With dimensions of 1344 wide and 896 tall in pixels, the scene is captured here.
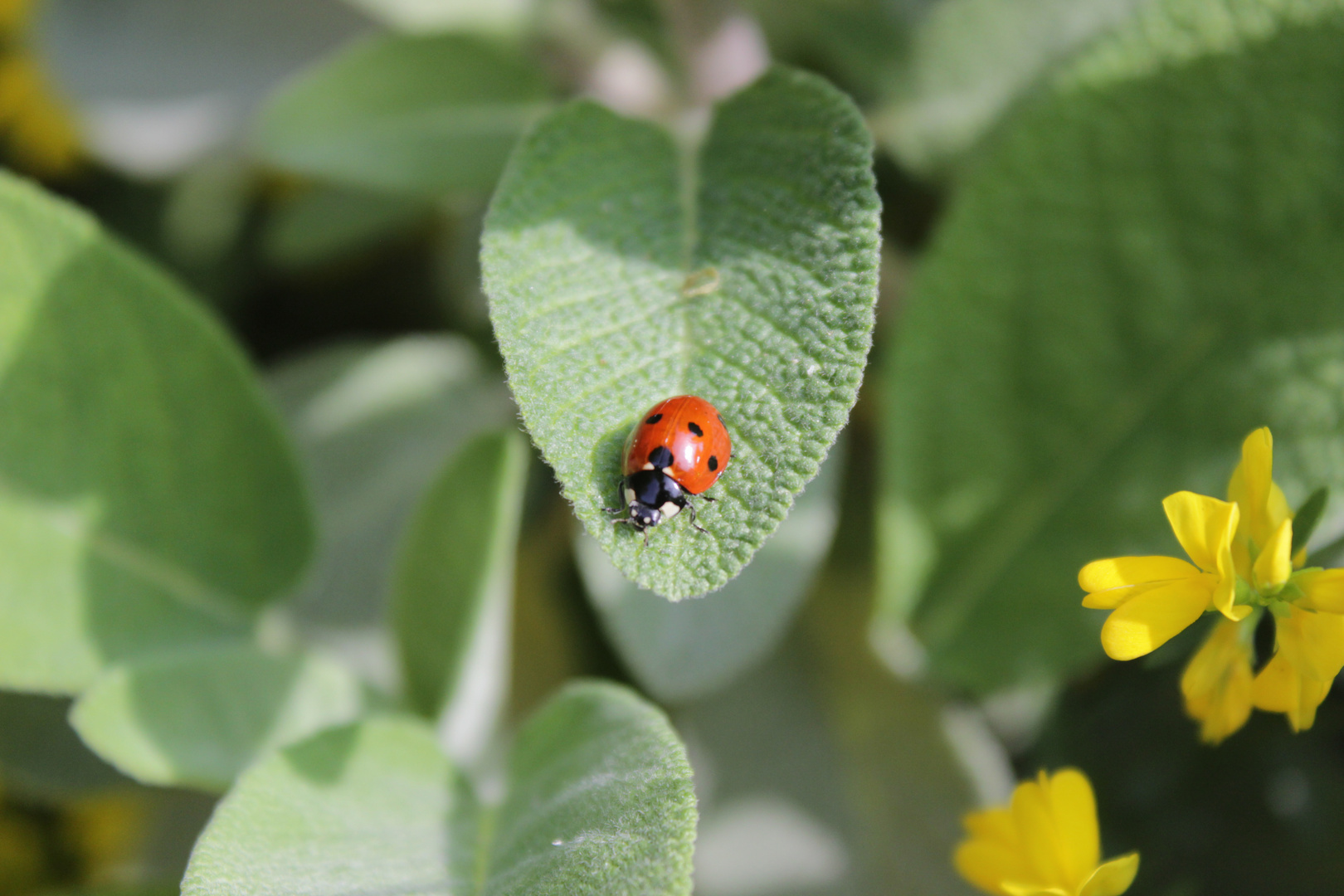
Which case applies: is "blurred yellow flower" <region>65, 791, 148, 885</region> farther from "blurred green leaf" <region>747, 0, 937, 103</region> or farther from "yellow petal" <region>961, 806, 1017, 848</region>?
"blurred green leaf" <region>747, 0, 937, 103</region>

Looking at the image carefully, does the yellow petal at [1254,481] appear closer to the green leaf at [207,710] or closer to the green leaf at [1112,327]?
the green leaf at [1112,327]

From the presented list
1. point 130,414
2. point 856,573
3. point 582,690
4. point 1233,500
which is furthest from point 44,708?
point 1233,500

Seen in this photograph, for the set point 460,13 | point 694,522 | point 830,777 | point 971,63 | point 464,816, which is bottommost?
point 830,777

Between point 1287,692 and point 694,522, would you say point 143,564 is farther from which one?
point 1287,692

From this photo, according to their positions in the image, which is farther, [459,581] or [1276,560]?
[459,581]

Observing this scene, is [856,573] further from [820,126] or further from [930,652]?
[820,126]

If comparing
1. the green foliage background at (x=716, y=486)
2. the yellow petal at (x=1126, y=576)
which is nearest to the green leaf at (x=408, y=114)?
the green foliage background at (x=716, y=486)

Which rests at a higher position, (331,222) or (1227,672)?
(331,222)

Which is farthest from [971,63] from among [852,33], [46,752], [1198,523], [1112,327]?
[46,752]
